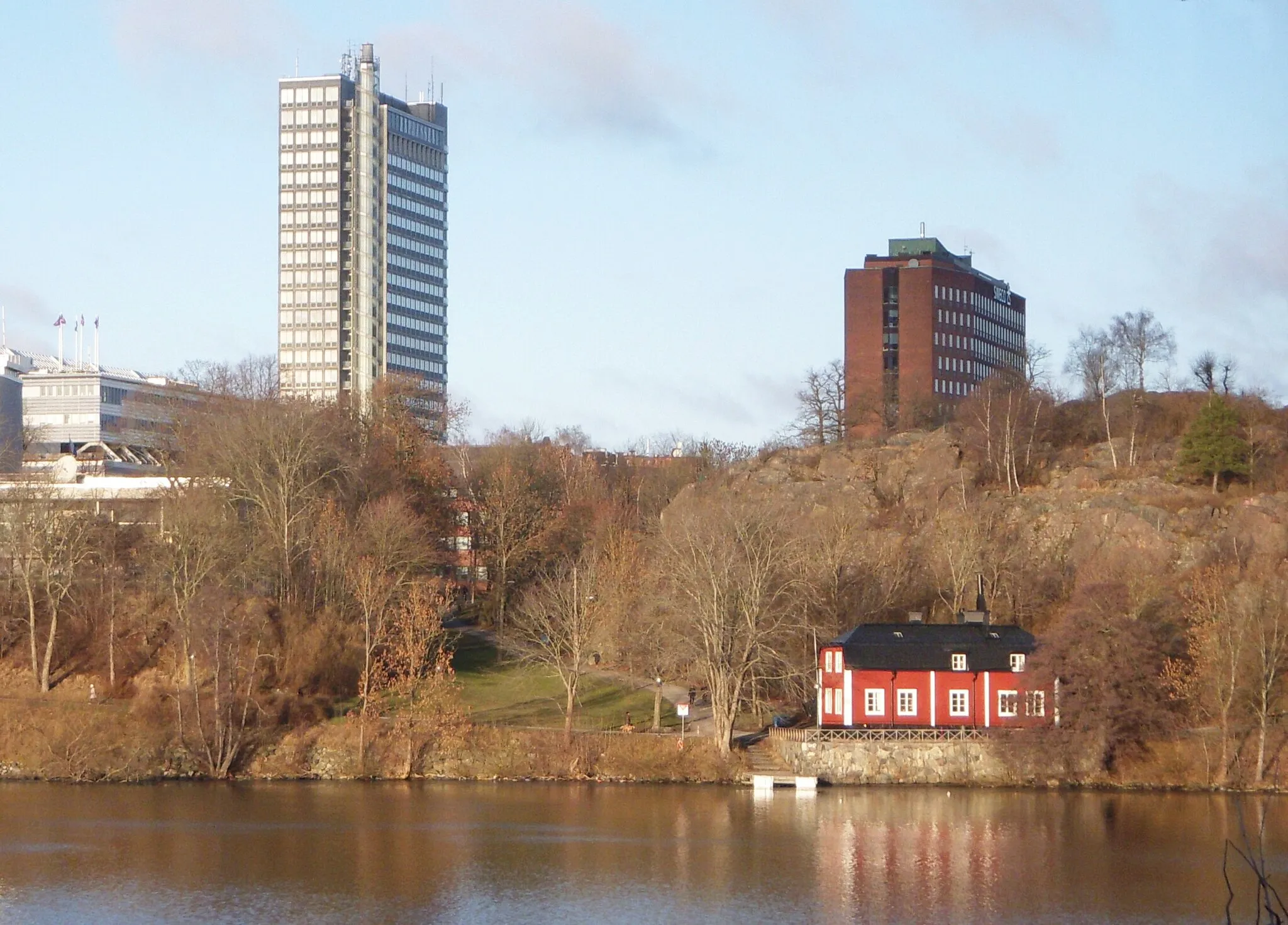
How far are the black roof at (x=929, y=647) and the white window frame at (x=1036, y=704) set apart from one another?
7.05 ft

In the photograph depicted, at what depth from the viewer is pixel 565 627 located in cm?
7694

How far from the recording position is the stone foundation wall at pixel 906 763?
68.1m

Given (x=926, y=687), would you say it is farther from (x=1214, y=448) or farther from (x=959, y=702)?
(x=1214, y=448)

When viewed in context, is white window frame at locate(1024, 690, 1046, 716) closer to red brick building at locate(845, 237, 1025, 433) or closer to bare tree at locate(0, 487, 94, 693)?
bare tree at locate(0, 487, 94, 693)

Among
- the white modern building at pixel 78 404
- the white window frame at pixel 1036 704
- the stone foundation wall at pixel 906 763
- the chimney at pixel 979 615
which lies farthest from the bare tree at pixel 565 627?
the white modern building at pixel 78 404

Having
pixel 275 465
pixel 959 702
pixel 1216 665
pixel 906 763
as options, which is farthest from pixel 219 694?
pixel 1216 665

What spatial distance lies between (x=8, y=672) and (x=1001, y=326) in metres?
122

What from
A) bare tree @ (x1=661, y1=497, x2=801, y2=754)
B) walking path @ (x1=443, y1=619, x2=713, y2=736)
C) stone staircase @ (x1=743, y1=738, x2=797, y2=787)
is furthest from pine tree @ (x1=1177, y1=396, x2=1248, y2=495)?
stone staircase @ (x1=743, y1=738, x2=797, y2=787)

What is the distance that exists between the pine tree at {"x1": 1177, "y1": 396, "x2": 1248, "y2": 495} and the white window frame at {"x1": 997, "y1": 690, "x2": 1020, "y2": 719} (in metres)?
31.2

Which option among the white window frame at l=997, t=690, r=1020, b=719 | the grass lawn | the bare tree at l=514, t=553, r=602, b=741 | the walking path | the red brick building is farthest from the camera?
the red brick building

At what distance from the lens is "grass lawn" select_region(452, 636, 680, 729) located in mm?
74688

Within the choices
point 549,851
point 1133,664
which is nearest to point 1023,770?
point 1133,664

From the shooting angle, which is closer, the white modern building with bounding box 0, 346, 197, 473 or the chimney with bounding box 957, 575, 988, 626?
the chimney with bounding box 957, 575, 988, 626

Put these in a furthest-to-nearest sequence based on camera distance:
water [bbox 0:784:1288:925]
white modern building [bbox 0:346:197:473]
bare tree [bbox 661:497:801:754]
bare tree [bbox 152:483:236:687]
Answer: white modern building [bbox 0:346:197:473], bare tree [bbox 152:483:236:687], bare tree [bbox 661:497:801:754], water [bbox 0:784:1288:925]
